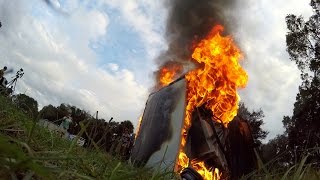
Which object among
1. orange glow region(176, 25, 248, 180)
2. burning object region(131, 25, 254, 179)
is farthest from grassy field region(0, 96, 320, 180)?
orange glow region(176, 25, 248, 180)

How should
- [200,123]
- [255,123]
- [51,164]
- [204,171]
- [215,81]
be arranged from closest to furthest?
[51,164], [204,171], [200,123], [215,81], [255,123]

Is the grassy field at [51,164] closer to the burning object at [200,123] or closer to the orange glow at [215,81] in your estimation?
the burning object at [200,123]

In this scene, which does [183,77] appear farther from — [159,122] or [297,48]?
[297,48]

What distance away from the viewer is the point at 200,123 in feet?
28.1

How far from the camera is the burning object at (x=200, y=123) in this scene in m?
8.25

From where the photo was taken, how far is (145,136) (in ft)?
31.8

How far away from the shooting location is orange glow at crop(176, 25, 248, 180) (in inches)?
353

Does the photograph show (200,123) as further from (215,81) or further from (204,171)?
(215,81)

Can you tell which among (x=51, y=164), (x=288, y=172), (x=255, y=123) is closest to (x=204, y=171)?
(x=288, y=172)

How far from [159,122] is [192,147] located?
1.06m

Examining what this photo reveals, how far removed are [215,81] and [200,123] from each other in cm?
189

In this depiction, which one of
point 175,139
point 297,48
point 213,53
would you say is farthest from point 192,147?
point 297,48

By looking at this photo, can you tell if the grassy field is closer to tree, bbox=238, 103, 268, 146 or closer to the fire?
the fire

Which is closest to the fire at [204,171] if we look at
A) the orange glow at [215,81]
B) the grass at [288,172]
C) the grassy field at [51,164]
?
the orange glow at [215,81]
